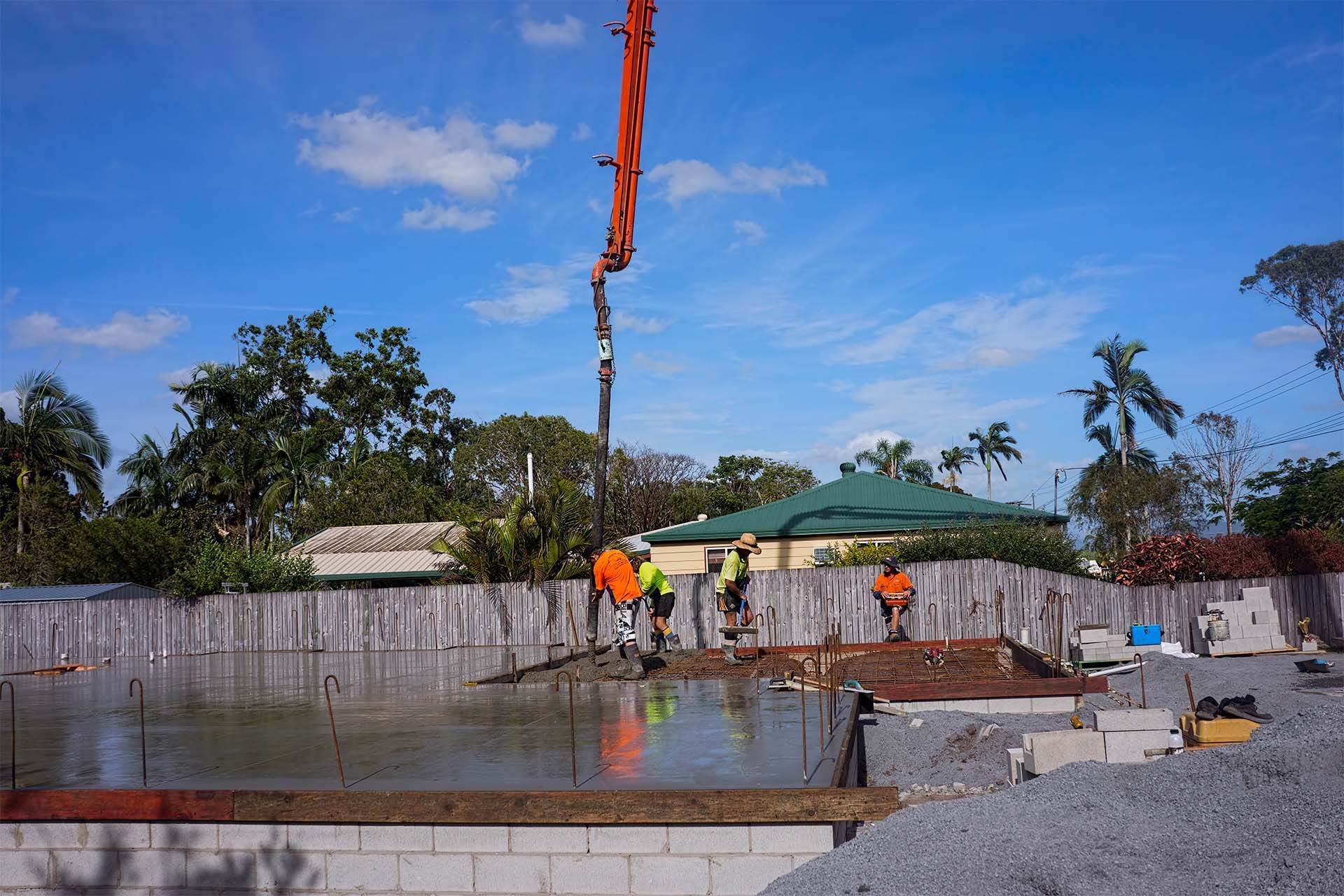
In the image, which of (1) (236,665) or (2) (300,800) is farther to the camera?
(1) (236,665)

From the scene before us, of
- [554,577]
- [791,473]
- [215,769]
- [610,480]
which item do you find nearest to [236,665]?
[554,577]

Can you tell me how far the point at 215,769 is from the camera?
23.0 ft

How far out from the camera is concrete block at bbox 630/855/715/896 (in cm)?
552

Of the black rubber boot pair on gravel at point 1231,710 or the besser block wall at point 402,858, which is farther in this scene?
the black rubber boot pair on gravel at point 1231,710

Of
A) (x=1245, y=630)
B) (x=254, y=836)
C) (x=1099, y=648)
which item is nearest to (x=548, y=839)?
(x=254, y=836)

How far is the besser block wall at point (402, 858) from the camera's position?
5.53m

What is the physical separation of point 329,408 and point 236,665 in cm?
3296

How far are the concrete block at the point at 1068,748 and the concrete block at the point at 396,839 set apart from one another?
3.89 metres

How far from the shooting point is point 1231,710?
25.6 ft

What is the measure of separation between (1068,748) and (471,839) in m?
3.82

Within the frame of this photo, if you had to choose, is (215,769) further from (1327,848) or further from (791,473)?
(791,473)

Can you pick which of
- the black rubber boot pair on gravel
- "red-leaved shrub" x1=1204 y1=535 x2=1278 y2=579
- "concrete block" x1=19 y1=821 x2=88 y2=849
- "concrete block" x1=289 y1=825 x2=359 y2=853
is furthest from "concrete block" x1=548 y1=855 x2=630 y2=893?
"red-leaved shrub" x1=1204 y1=535 x2=1278 y2=579

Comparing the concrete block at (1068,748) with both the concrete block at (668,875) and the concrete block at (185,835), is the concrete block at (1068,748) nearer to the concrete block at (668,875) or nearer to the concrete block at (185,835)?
the concrete block at (668,875)

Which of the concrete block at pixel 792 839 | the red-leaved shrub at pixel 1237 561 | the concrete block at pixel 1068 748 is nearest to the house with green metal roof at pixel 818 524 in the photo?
the red-leaved shrub at pixel 1237 561
